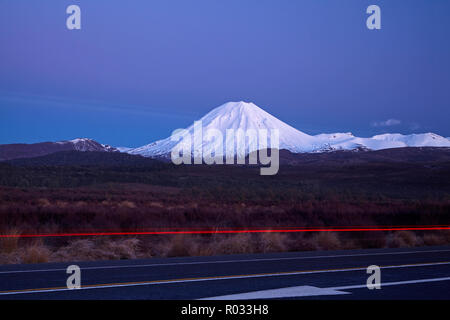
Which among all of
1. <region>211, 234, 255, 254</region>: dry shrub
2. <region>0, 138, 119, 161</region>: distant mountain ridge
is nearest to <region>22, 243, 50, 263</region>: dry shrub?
<region>211, 234, 255, 254</region>: dry shrub

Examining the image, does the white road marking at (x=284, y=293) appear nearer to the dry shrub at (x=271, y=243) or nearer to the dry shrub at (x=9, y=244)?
the dry shrub at (x=271, y=243)

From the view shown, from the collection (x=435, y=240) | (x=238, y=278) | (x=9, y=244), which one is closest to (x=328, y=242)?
(x=435, y=240)

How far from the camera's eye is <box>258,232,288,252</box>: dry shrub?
16417 millimetres

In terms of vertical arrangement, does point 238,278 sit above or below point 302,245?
above

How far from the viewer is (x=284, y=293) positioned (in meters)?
8.76

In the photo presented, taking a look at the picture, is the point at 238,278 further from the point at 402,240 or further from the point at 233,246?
the point at 402,240

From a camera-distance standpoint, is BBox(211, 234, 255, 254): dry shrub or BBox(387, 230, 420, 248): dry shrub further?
BBox(387, 230, 420, 248): dry shrub

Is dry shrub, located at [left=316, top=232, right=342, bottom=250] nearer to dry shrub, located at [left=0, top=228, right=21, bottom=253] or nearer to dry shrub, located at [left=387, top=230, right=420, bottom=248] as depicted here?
dry shrub, located at [left=387, top=230, right=420, bottom=248]

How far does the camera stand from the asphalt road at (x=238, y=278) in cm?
865

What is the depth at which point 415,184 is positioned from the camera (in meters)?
70.8

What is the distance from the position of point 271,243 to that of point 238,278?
635cm

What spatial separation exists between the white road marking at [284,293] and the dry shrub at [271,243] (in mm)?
7071
